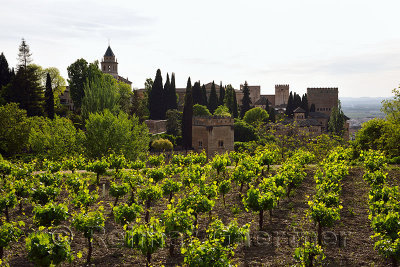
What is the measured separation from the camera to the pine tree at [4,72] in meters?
58.0

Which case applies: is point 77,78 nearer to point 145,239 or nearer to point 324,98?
point 145,239

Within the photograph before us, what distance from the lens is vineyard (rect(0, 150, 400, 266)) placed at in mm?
11453

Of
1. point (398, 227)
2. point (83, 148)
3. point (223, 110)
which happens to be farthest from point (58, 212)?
point (223, 110)

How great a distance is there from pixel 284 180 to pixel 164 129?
53.9 m

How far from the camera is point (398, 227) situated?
40.8ft

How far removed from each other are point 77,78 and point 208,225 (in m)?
56.2

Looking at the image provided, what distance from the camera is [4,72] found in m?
58.4

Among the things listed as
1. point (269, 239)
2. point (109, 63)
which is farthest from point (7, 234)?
point (109, 63)

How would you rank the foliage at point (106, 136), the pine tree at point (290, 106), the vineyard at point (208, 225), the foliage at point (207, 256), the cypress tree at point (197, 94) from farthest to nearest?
the pine tree at point (290, 106) < the cypress tree at point (197, 94) < the foliage at point (106, 136) < the vineyard at point (208, 225) < the foliage at point (207, 256)

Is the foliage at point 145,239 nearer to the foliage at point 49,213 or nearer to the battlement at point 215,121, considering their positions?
the foliage at point 49,213

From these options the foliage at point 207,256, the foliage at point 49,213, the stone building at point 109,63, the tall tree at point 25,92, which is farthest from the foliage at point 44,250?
the stone building at point 109,63

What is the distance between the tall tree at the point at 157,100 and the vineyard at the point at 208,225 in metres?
53.9

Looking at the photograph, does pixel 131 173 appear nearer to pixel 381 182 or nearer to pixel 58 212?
pixel 58 212

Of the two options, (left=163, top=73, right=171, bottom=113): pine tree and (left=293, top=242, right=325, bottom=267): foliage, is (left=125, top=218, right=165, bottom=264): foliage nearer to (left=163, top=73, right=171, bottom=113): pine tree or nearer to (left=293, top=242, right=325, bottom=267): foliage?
(left=293, top=242, right=325, bottom=267): foliage
